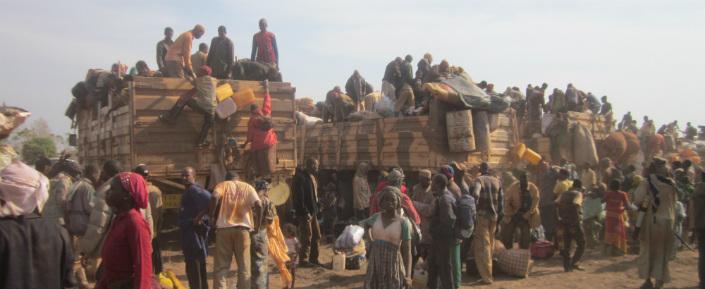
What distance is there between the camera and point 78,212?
6309mm

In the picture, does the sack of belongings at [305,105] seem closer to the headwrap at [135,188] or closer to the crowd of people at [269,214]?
the crowd of people at [269,214]

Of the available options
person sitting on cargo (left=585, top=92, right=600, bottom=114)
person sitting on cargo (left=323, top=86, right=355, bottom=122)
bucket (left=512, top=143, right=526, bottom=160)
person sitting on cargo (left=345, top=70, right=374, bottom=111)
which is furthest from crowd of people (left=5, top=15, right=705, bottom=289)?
person sitting on cargo (left=585, top=92, right=600, bottom=114)

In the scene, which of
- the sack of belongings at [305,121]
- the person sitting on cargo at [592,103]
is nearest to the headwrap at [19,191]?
the sack of belongings at [305,121]

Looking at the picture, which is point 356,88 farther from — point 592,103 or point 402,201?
point 402,201

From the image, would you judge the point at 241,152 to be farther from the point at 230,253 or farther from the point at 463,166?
the point at 463,166

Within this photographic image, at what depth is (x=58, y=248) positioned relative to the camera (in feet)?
11.5

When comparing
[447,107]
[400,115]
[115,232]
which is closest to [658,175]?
[447,107]

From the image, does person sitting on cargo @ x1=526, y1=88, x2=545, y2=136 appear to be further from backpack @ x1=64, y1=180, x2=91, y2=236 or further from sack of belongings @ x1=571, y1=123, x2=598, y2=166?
backpack @ x1=64, y1=180, x2=91, y2=236

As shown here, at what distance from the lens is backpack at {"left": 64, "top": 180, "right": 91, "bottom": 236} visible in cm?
631

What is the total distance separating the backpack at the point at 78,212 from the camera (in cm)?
631

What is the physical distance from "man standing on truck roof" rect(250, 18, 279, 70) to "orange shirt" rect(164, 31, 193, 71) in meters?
1.97

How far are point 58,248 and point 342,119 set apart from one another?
10583 mm

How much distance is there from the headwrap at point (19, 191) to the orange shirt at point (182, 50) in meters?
6.40

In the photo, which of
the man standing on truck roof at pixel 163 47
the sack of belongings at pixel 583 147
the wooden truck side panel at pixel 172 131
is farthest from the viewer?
the sack of belongings at pixel 583 147
